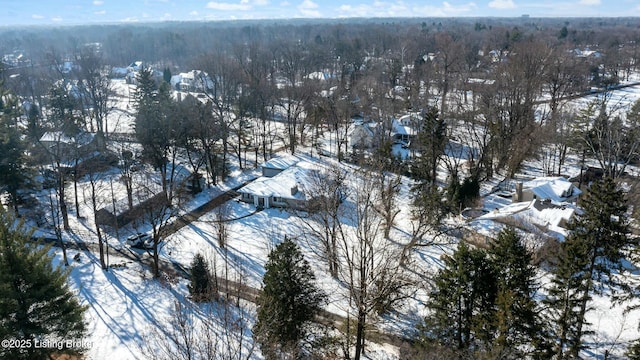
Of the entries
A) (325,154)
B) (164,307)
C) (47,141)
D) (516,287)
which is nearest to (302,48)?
(325,154)

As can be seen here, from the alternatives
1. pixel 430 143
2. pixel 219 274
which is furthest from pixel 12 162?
pixel 430 143

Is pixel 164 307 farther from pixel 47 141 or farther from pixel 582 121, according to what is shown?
pixel 582 121

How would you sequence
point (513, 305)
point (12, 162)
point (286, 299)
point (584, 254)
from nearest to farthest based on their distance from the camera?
1. point (513, 305)
2. point (584, 254)
3. point (286, 299)
4. point (12, 162)

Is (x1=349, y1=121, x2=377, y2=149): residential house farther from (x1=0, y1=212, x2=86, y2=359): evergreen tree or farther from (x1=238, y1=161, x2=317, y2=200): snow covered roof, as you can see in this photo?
(x1=0, y1=212, x2=86, y2=359): evergreen tree

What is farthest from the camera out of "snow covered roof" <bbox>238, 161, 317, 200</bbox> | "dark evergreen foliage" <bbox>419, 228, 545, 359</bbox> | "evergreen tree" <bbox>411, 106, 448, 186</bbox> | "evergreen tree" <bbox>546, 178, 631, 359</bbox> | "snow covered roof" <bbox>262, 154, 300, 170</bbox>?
"snow covered roof" <bbox>262, 154, 300, 170</bbox>

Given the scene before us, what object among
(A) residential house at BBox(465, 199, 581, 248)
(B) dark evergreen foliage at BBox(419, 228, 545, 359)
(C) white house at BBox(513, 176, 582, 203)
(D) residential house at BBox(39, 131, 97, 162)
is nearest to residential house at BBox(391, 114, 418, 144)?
(C) white house at BBox(513, 176, 582, 203)

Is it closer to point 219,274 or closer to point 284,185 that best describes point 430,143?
point 284,185
